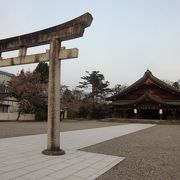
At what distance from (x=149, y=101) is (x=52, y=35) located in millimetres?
30109

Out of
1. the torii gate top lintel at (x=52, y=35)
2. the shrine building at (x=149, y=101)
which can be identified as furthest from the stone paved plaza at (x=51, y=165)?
the shrine building at (x=149, y=101)

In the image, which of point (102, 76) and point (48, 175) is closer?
point (48, 175)

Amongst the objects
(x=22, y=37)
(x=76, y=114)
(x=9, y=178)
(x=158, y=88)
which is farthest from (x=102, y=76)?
(x=9, y=178)

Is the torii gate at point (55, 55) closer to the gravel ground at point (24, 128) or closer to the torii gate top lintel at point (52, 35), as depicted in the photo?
the torii gate top lintel at point (52, 35)

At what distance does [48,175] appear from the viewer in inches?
208

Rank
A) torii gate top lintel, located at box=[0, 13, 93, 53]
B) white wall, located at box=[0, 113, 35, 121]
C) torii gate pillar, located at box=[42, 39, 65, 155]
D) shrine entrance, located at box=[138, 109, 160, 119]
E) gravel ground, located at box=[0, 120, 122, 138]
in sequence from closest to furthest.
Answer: torii gate pillar, located at box=[42, 39, 65, 155]
torii gate top lintel, located at box=[0, 13, 93, 53]
gravel ground, located at box=[0, 120, 122, 138]
white wall, located at box=[0, 113, 35, 121]
shrine entrance, located at box=[138, 109, 160, 119]

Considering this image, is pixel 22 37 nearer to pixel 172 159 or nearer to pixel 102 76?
pixel 172 159

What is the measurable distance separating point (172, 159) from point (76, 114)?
41.9 meters

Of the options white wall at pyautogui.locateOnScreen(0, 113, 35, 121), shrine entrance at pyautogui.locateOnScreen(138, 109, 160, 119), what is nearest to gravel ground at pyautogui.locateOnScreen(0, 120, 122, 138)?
white wall at pyautogui.locateOnScreen(0, 113, 35, 121)

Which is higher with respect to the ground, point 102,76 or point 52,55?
point 102,76

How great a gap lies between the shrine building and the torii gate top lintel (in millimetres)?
29325

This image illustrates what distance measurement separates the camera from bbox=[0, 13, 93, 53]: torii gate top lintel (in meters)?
7.73

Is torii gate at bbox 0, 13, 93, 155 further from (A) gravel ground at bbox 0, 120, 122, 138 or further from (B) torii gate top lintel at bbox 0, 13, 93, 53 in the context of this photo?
(A) gravel ground at bbox 0, 120, 122, 138

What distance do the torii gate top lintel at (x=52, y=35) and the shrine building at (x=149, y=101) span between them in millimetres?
29325
